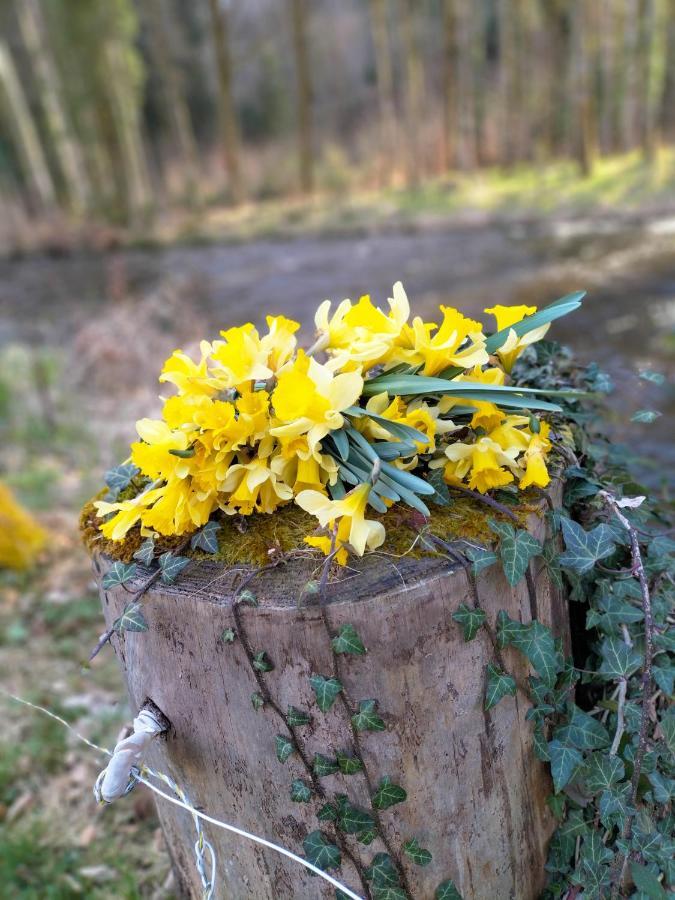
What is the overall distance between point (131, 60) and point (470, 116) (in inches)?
357

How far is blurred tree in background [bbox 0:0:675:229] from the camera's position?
16.1 metres

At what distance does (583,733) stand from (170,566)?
842 millimetres

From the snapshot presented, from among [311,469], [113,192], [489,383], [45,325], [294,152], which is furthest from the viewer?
[294,152]

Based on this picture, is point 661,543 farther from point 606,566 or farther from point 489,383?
point 489,383

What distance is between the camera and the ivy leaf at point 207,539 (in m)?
1.30

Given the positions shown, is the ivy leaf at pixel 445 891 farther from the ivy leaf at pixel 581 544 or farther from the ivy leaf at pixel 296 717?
the ivy leaf at pixel 581 544

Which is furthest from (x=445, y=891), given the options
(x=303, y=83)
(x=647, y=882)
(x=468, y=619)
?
(x=303, y=83)

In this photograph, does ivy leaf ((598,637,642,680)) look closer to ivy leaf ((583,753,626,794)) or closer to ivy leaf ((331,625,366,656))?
ivy leaf ((583,753,626,794))

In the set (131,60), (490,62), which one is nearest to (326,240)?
(131,60)

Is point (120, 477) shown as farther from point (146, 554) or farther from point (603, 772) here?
point (603, 772)

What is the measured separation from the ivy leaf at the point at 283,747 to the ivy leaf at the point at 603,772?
22.6 inches

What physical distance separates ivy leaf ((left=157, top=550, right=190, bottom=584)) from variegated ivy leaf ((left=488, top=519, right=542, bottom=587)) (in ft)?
1.80

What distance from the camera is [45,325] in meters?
10.1

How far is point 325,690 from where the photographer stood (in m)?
1.17
